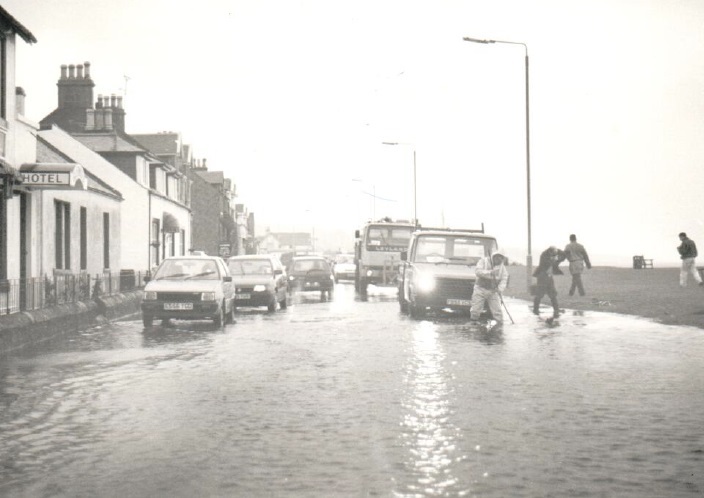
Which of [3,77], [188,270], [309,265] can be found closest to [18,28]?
[3,77]

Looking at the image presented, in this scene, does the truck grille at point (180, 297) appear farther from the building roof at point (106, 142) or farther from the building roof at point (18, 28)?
the building roof at point (106, 142)

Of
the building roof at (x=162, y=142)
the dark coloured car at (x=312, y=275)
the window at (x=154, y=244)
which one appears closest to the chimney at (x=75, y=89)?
the window at (x=154, y=244)

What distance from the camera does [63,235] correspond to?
29.0m

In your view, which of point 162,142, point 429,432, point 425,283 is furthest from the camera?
point 162,142

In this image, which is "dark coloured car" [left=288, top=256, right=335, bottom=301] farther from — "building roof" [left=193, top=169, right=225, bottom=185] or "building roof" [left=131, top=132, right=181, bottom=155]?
"building roof" [left=193, top=169, right=225, bottom=185]

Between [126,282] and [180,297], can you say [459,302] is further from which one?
[126,282]

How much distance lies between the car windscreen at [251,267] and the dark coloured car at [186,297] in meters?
6.41

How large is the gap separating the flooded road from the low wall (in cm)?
90

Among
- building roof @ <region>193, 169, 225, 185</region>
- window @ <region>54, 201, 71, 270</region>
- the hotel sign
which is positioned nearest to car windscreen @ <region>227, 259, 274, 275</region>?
window @ <region>54, 201, 71, 270</region>

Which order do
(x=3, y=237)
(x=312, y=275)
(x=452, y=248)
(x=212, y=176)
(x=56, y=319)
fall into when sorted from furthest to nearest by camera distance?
(x=212, y=176)
(x=312, y=275)
(x=452, y=248)
(x=3, y=237)
(x=56, y=319)

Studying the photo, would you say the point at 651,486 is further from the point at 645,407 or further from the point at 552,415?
the point at 645,407

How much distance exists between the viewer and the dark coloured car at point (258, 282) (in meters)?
27.2

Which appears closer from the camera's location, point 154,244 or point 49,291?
point 49,291

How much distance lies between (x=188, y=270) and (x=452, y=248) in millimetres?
7083
